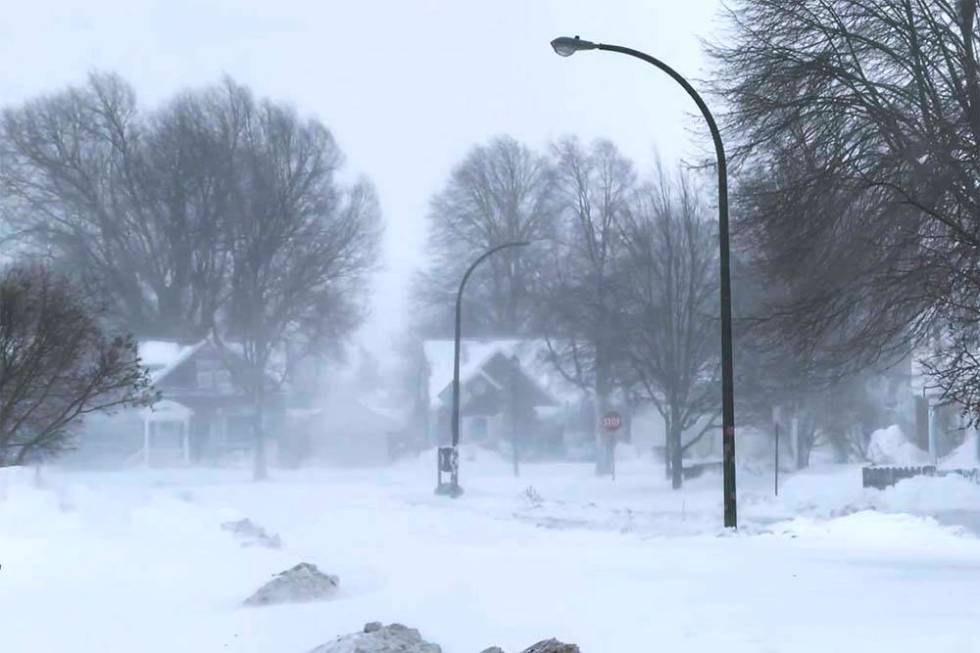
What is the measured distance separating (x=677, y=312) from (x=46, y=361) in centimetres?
2692

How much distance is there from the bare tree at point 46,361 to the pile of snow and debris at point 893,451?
33765mm

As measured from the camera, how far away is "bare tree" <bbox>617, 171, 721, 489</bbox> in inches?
1919

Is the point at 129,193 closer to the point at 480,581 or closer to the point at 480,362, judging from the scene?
the point at 480,362

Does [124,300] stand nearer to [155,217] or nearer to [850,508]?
[155,217]

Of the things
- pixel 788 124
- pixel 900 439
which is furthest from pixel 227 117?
pixel 788 124

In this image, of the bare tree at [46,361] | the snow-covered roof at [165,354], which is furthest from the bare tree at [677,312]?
the snow-covered roof at [165,354]

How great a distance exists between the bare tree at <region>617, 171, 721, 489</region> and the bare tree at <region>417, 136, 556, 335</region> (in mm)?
27432

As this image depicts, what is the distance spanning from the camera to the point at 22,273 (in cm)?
2633

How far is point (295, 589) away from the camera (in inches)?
573

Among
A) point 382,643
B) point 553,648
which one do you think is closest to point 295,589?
point 382,643

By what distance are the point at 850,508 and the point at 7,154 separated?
4757 cm

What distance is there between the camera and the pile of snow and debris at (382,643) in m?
10.6

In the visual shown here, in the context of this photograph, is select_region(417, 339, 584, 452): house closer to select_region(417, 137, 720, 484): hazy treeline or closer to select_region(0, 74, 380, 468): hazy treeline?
select_region(417, 137, 720, 484): hazy treeline

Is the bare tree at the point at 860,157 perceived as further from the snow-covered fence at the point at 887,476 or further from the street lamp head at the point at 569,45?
the snow-covered fence at the point at 887,476
